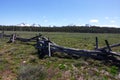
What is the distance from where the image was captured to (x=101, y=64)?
10.8 metres

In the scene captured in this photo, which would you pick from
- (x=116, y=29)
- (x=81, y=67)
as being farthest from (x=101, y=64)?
(x=116, y=29)

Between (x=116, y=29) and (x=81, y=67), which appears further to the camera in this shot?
(x=116, y=29)

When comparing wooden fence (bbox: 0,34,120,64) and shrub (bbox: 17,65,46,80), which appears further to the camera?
wooden fence (bbox: 0,34,120,64)

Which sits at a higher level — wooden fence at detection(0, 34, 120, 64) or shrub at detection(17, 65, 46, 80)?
wooden fence at detection(0, 34, 120, 64)

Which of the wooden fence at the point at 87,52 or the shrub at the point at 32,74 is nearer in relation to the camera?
the shrub at the point at 32,74

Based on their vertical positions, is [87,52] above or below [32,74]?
above

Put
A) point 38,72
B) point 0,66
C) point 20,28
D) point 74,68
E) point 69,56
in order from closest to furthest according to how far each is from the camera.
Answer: point 38,72, point 74,68, point 0,66, point 69,56, point 20,28

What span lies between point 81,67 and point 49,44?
3.85 metres

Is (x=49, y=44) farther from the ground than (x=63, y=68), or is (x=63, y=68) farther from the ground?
(x=49, y=44)

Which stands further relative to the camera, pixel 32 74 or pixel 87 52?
pixel 87 52

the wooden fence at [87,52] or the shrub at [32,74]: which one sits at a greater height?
the wooden fence at [87,52]

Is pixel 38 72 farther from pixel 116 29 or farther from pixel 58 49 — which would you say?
pixel 116 29

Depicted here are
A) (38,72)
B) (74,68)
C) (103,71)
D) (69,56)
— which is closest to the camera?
(38,72)

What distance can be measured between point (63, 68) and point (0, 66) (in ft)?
11.2
